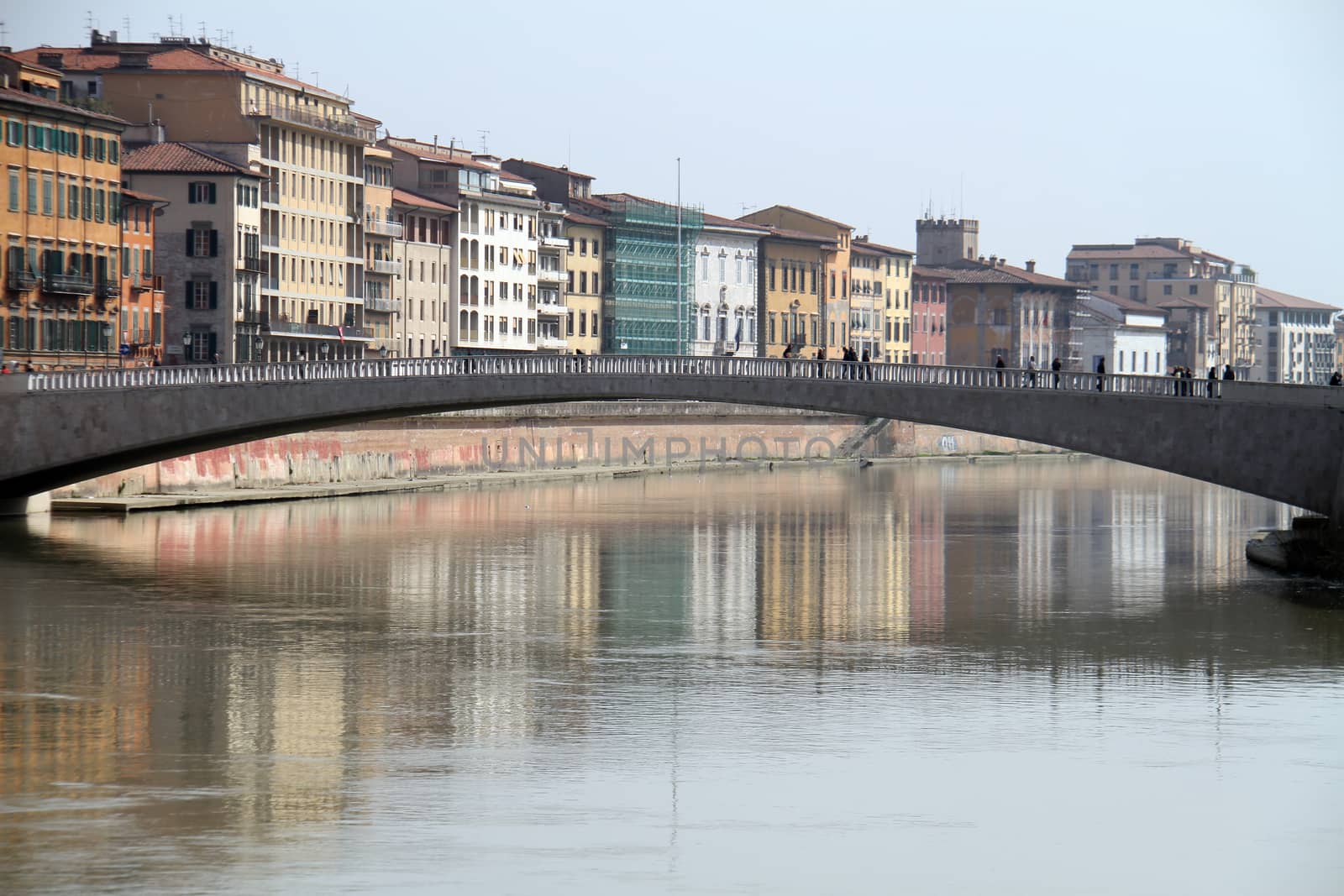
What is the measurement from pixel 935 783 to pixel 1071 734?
3.42 m

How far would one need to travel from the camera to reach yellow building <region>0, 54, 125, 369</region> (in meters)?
62.6

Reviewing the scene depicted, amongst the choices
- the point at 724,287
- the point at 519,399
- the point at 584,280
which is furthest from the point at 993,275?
the point at 519,399

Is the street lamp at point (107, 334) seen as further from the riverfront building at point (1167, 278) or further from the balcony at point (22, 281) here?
the riverfront building at point (1167, 278)

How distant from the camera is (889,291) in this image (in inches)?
5271

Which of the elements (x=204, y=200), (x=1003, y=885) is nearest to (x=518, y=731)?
(x=1003, y=885)

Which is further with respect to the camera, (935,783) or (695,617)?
(695,617)

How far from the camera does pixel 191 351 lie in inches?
3110

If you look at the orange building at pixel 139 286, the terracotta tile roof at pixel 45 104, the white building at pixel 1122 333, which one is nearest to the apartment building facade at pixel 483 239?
the orange building at pixel 139 286

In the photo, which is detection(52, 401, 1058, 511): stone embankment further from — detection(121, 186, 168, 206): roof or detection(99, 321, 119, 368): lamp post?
detection(121, 186, 168, 206): roof

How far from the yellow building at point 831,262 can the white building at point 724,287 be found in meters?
6.63

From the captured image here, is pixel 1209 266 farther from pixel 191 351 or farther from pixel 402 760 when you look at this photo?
pixel 402 760

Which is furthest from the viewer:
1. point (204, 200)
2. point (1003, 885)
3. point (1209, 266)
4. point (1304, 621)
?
point (1209, 266)

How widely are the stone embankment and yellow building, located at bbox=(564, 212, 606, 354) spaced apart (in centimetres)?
1445

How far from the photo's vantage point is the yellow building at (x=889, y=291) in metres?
131
